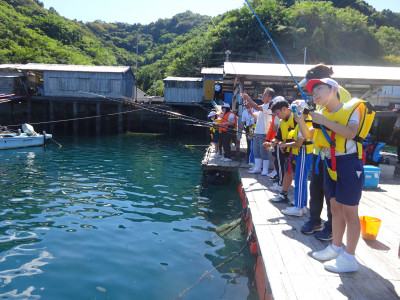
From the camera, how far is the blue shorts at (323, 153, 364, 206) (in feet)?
9.51

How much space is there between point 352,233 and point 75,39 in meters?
83.6

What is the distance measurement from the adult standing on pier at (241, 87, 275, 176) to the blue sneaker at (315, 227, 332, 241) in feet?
11.5

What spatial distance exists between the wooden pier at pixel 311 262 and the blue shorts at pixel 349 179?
80 centimetres

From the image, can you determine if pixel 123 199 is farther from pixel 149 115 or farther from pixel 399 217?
pixel 149 115

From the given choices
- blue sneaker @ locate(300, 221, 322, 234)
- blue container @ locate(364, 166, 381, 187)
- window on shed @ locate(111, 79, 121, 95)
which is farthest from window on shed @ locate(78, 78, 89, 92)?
blue sneaker @ locate(300, 221, 322, 234)

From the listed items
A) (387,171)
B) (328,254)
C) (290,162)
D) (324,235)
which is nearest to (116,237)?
(290,162)

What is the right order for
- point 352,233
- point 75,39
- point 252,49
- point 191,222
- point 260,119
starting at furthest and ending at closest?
1. point 75,39
2. point 252,49
3. point 260,119
4. point 191,222
5. point 352,233

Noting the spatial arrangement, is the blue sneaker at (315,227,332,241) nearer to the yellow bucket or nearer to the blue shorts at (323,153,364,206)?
the yellow bucket

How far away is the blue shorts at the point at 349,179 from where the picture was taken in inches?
114

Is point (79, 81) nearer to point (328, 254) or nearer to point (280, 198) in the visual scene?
point (280, 198)

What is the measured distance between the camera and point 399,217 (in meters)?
4.99

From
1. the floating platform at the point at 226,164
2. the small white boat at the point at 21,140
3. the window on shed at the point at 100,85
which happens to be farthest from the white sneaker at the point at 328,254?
the window on shed at the point at 100,85

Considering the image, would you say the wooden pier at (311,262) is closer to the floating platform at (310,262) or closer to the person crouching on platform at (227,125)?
the floating platform at (310,262)

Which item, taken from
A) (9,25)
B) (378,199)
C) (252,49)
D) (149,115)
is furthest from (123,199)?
(9,25)
